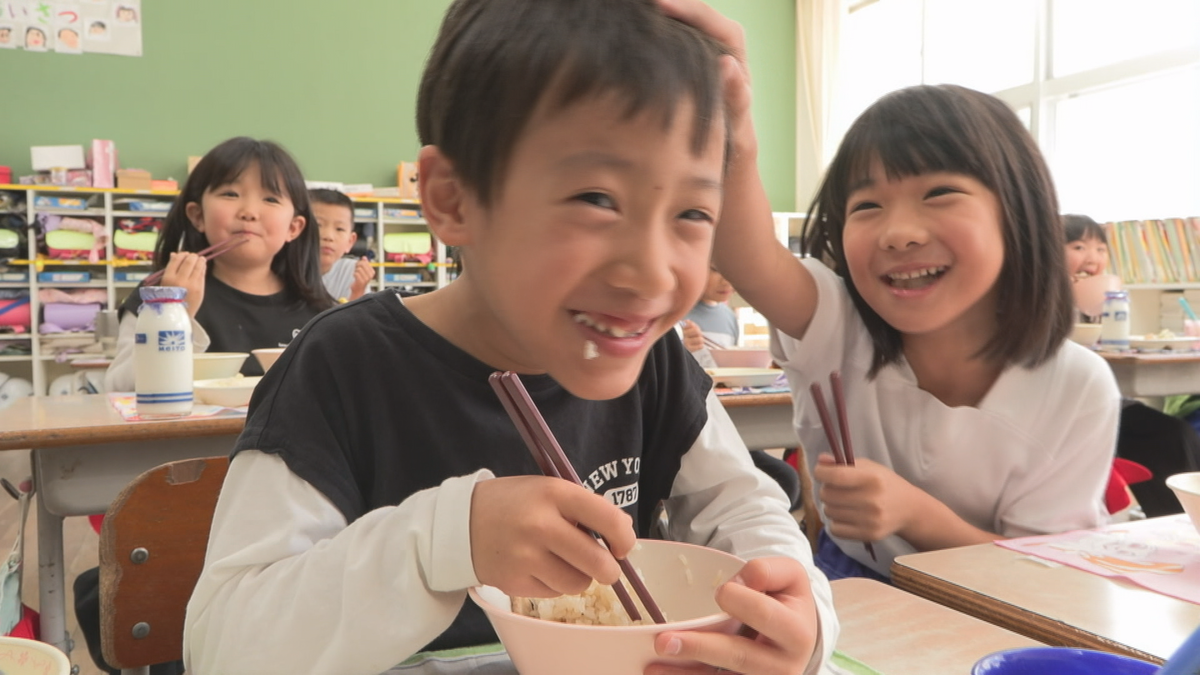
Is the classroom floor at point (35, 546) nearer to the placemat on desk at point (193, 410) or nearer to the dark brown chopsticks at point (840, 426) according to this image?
the placemat on desk at point (193, 410)

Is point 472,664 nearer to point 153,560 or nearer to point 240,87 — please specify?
point 153,560

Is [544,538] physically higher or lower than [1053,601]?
higher

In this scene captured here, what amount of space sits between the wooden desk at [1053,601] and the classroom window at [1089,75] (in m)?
3.78

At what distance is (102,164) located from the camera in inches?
220

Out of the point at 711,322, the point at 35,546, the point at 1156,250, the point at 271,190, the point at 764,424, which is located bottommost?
the point at 35,546

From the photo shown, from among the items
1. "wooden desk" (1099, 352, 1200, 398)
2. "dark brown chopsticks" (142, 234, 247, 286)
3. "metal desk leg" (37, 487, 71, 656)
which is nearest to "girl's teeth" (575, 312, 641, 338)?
"metal desk leg" (37, 487, 71, 656)

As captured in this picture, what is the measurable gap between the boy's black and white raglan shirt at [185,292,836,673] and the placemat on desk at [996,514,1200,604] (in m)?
0.26

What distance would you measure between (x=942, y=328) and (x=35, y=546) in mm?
3153

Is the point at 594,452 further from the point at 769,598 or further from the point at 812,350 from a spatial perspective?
the point at 812,350

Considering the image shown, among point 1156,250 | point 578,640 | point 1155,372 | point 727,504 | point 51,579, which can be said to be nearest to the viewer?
point 578,640

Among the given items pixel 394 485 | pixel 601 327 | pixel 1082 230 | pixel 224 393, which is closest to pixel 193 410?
pixel 224 393

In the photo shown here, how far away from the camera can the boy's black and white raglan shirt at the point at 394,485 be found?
1.91ft

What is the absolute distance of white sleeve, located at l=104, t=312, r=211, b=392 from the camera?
212 centimetres

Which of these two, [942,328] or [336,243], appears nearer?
[942,328]
